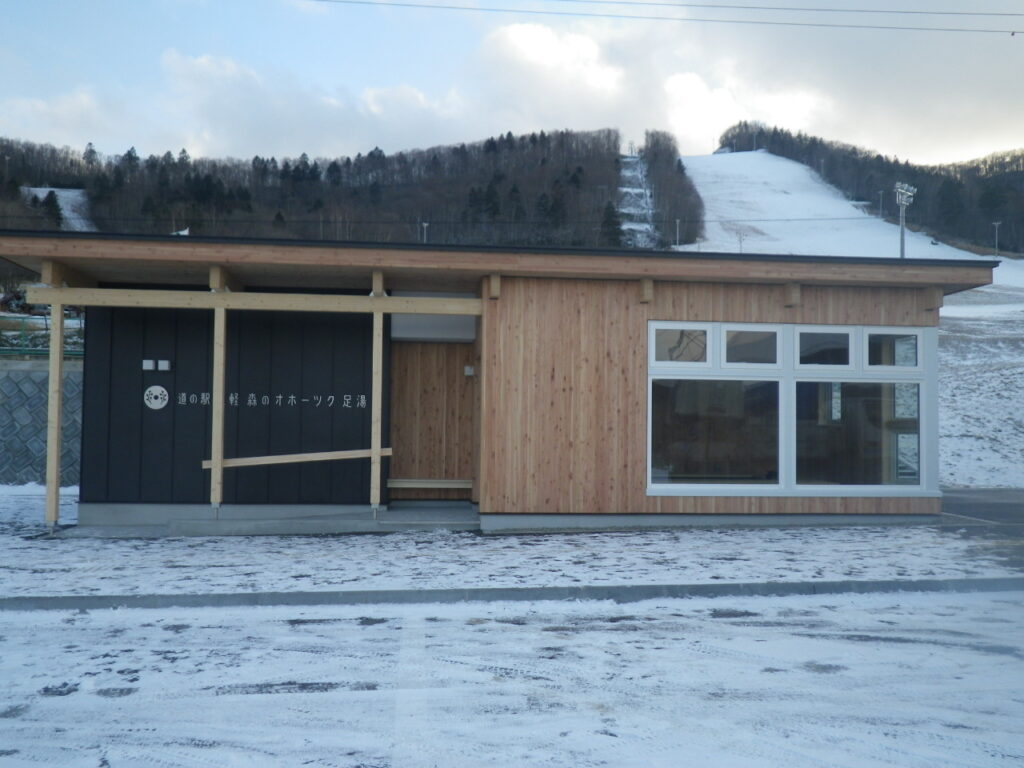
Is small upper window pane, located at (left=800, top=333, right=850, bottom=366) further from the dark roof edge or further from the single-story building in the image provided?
the dark roof edge

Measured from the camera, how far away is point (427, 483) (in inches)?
443

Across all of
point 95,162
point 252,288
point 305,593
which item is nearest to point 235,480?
point 252,288

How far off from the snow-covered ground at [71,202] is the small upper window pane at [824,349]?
45731mm

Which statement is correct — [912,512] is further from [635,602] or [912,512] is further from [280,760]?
[280,760]

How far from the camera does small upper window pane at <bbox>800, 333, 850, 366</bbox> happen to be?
1030cm

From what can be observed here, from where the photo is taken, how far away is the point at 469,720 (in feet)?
14.1

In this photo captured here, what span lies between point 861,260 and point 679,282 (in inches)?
81.6

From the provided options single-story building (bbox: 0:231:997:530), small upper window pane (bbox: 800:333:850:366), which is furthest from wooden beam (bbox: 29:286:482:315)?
small upper window pane (bbox: 800:333:850:366)

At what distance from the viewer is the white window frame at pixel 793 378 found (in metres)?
10.1

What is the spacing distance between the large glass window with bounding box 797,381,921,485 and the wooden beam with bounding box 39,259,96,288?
864 cm

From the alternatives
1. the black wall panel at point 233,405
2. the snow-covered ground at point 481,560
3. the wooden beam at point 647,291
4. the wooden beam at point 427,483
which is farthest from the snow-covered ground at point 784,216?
the black wall panel at point 233,405

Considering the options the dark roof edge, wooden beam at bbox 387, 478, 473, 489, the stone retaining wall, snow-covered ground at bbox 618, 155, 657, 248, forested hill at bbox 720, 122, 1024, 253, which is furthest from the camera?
forested hill at bbox 720, 122, 1024, 253

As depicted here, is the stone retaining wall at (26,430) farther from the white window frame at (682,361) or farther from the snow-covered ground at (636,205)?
the snow-covered ground at (636,205)

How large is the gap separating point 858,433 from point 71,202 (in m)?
49.5
